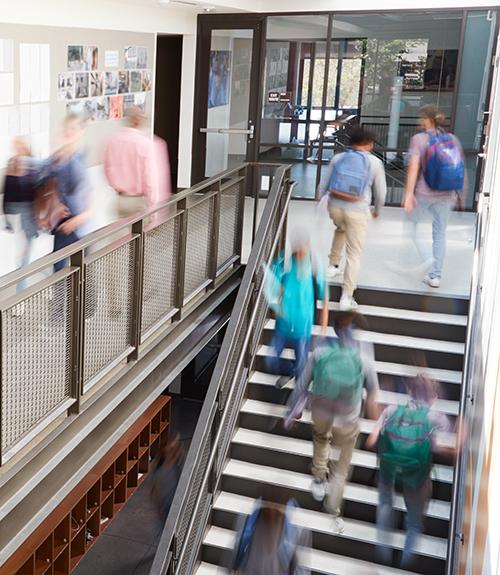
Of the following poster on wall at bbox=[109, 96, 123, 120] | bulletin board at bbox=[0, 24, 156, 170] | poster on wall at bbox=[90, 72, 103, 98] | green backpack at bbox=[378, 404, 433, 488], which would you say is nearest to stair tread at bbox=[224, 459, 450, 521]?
green backpack at bbox=[378, 404, 433, 488]

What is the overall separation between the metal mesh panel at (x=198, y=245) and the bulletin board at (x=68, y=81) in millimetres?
1859

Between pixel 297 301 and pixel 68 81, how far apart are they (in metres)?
3.87

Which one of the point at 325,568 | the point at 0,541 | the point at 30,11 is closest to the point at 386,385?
the point at 325,568

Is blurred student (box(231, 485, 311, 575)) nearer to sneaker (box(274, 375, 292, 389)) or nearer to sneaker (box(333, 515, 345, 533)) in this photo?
sneaker (box(333, 515, 345, 533))

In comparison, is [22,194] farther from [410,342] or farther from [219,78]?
[219,78]

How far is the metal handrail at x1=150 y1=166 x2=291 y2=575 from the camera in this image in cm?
534

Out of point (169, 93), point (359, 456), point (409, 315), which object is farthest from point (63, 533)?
point (169, 93)

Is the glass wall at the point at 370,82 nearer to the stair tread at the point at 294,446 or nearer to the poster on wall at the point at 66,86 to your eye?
the poster on wall at the point at 66,86

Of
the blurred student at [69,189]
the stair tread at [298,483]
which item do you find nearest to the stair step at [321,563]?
the stair tread at [298,483]

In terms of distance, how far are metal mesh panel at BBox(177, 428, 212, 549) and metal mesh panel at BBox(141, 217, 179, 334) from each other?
42.3 inches

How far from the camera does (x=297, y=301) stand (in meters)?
6.34

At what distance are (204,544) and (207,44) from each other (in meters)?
8.03

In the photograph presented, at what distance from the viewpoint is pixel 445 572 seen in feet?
19.7

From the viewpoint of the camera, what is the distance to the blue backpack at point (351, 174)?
6.83 meters
